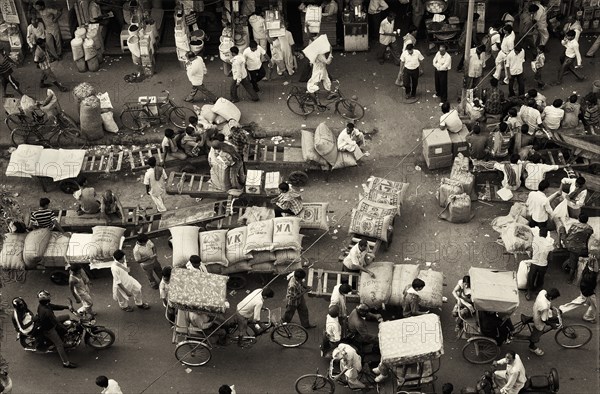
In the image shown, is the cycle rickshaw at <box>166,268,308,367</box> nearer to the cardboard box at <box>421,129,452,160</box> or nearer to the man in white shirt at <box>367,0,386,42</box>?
the cardboard box at <box>421,129,452,160</box>

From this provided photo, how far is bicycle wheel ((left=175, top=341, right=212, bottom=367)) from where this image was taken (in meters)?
15.7

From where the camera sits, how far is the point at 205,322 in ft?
50.3

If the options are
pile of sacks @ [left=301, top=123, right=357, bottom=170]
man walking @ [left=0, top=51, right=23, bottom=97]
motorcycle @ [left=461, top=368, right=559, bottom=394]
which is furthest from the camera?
man walking @ [left=0, top=51, right=23, bottom=97]

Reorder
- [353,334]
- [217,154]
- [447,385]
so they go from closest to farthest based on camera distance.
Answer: [447,385]
[353,334]
[217,154]

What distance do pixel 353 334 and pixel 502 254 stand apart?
3.92 metres

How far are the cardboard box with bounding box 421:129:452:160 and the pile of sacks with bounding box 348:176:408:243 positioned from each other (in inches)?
46.1

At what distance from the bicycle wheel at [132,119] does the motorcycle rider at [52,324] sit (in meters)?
5.92

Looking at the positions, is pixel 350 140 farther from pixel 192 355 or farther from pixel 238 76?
pixel 192 355

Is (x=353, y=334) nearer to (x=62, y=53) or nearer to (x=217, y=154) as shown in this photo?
(x=217, y=154)

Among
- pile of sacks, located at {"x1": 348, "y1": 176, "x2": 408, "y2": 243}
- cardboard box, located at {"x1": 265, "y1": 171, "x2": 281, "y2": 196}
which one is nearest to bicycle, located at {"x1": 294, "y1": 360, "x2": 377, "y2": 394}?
pile of sacks, located at {"x1": 348, "y1": 176, "x2": 408, "y2": 243}

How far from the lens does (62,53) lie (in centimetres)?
2298

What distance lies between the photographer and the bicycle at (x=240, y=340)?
51.1 ft

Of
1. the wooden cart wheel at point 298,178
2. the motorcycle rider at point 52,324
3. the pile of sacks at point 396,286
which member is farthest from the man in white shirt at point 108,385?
the wooden cart wheel at point 298,178

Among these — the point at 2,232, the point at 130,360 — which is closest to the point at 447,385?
the point at 130,360
